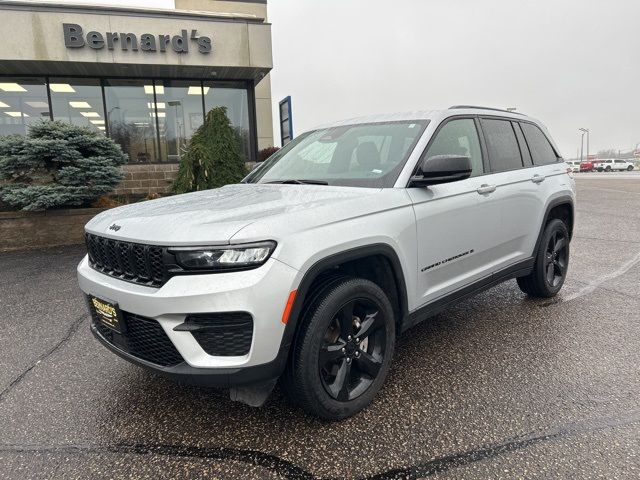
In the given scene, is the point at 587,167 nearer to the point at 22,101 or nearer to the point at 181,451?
the point at 22,101

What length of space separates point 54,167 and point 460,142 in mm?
7863

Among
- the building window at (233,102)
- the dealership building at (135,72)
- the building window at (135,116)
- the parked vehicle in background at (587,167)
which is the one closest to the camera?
the dealership building at (135,72)

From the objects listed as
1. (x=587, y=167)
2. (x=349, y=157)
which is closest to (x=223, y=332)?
(x=349, y=157)

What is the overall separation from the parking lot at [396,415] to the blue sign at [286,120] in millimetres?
11211

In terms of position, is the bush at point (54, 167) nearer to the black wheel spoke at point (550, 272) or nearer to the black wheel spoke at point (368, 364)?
the black wheel spoke at point (368, 364)

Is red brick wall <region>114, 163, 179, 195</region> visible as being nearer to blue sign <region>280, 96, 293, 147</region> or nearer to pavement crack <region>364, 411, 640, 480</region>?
blue sign <region>280, 96, 293, 147</region>

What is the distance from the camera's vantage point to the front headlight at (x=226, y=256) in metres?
2.09

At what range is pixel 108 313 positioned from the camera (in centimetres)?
247

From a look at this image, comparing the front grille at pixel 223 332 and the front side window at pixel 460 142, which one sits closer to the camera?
the front grille at pixel 223 332

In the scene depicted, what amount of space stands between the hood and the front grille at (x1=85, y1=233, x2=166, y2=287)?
0.15 ft

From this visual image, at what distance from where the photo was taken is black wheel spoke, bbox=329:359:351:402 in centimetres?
246

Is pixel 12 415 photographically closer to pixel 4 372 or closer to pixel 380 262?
Result: pixel 4 372

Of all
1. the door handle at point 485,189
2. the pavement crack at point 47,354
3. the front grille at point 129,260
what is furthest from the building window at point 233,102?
the front grille at point 129,260

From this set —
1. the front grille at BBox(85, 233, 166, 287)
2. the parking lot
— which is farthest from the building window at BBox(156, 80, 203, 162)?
the front grille at BBox(85, 233, 166, 287)
